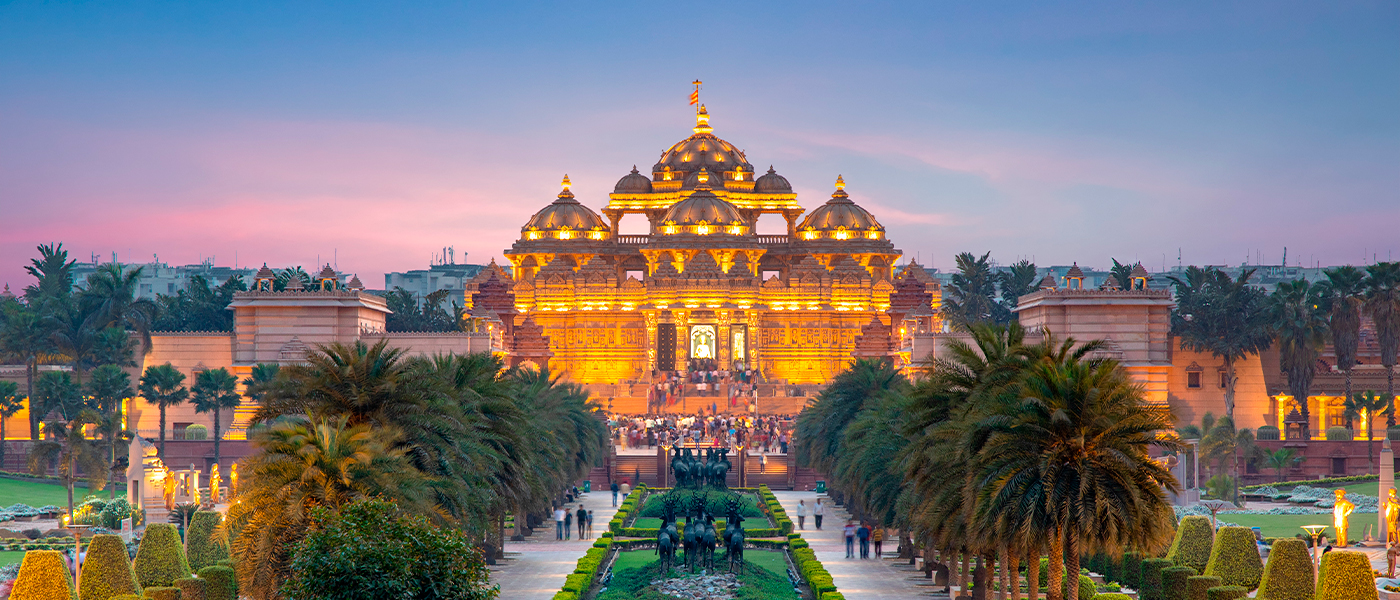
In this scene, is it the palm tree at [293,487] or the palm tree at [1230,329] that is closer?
the palm tree at [293,487]

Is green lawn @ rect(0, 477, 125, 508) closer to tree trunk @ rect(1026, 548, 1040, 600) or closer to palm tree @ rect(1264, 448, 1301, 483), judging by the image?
tree trunk @ rect(1026, 548, 1040, 600)

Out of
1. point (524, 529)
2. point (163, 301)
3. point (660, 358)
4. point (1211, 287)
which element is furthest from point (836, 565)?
point (163, 301)

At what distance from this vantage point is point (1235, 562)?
119 ft

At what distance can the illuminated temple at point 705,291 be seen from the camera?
354 ft

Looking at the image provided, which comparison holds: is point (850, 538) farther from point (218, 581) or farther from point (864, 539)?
point (218, 581)

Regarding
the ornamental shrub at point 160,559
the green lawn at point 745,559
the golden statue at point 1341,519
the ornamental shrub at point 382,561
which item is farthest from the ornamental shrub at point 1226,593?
the ornamental shrub at point 160,559

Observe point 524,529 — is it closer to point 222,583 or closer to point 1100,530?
point 222,583

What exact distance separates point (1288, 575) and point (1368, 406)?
48.8m

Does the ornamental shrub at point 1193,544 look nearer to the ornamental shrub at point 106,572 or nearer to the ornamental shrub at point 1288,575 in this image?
the ornamental shrub at point 1288,575

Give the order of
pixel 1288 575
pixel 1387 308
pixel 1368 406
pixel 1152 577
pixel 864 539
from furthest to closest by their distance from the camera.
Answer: pixel 1387 308, pixel 1368 406, pixel 864 539, pixel 1152 577, pixel 1288 575

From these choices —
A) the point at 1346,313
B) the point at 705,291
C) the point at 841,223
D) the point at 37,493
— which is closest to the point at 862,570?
the point at 37,493

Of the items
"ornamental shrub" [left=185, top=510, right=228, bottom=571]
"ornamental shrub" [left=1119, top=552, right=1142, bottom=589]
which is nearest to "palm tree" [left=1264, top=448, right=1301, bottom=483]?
"ornamental shrub" [left=1119, top=552, right=1142, bottom=589]

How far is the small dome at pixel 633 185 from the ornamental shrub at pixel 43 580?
9694cm

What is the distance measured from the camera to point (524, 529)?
54.9m
